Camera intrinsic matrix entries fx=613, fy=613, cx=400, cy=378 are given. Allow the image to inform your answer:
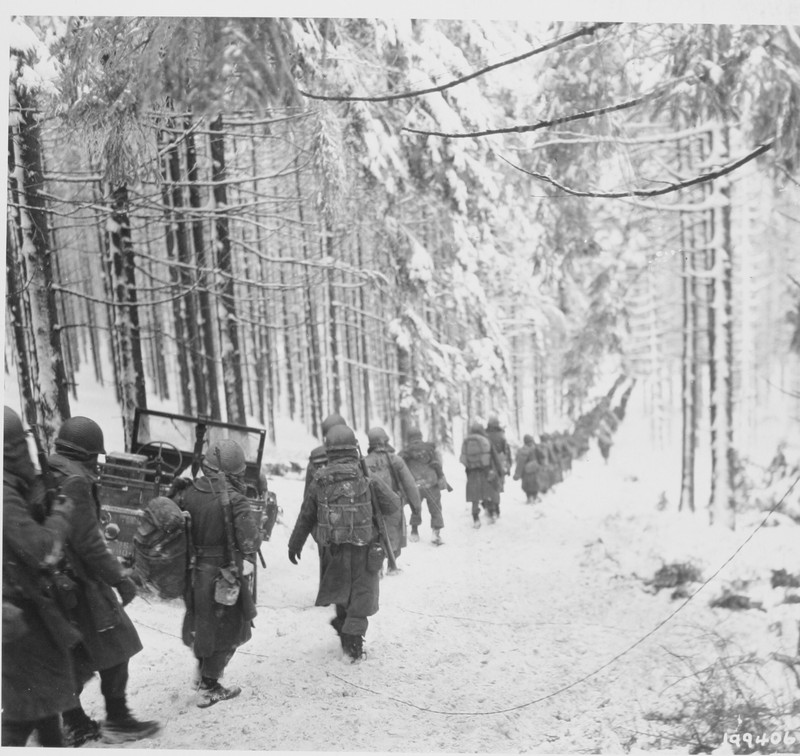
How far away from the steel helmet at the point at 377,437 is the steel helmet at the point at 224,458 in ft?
4.33

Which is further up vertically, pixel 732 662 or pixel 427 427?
pixel 427 427

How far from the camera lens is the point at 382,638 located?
165 inches

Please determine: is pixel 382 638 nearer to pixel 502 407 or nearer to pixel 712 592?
pixel 712 592

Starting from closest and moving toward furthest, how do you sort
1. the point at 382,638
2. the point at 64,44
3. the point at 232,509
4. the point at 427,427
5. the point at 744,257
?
the point at 232,509, the point at 64,44, the point at 382,638, the point at 427,427, the point at 744,257

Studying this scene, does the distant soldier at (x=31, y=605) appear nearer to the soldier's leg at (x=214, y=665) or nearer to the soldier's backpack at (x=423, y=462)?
the soldier's leg at (x=214, y=665)

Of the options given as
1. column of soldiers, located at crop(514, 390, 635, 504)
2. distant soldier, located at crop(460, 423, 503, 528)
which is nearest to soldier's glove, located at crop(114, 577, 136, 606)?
distant soldier, located at crop(460, 423, 503, 528)

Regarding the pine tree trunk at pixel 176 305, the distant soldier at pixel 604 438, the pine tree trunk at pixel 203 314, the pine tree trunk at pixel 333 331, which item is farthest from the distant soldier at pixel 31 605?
the distant soldier at pixel 604 438

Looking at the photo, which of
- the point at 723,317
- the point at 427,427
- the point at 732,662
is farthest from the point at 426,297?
the point at 723,317

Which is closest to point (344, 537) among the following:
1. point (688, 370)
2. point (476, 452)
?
point (476, 452)

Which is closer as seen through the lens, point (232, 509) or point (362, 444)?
point (232, 509)

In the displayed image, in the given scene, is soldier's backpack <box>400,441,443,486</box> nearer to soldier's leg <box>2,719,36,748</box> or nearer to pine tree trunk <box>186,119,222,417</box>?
pine tree trunk <box>186,119,222,417</box>

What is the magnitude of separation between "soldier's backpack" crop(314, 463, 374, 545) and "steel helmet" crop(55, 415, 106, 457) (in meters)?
1.42

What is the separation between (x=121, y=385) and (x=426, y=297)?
8.06 feet

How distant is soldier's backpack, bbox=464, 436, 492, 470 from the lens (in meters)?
6.48
